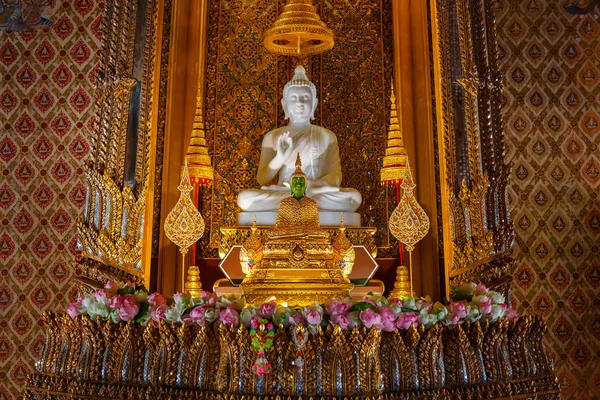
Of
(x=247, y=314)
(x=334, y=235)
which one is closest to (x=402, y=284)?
A: (x=334, y=235)

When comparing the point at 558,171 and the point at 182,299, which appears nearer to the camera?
the point at 182,299

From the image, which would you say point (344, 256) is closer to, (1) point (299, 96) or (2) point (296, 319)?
(2) point (296, 319)

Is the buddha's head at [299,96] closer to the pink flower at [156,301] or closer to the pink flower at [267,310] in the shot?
the pink flower at [156,301]

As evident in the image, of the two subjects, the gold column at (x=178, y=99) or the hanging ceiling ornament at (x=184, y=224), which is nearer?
the hanging ceiling ornament at (x=184, y=224)

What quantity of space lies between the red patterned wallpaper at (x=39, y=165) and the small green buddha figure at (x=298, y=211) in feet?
7.54

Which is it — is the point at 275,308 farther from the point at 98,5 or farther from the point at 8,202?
the point at 98,5

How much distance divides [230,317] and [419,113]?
3366 millimetres

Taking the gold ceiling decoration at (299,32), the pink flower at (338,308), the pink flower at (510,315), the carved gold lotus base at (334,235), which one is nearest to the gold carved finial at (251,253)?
the carved gold lotus base at (334,235)

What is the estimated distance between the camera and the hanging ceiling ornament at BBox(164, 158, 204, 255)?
525 centimetres

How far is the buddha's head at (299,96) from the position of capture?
6.05 m

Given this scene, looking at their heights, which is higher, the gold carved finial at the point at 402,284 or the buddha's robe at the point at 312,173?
the buddha's robe at the point at 312,173

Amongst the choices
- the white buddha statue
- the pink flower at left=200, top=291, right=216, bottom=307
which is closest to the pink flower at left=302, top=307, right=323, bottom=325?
the pink flower at left=200, top=291, right=216, bottom=307

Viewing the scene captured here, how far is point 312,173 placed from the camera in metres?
5.99

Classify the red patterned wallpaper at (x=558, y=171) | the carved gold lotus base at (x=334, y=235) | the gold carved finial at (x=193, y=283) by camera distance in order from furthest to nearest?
the red patterned wallpaper at (x=558, y=171), the carved gold lotus base at (x=334, y=235), the gold carved finial at (x=193, y=283)
